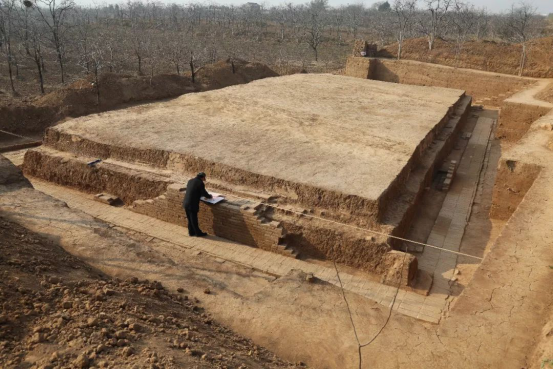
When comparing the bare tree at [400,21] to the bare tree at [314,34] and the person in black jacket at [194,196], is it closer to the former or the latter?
the bare tree at [314,34]

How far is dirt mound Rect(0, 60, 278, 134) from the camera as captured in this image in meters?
13.8

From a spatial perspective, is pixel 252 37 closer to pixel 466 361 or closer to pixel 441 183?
pixel 441 183

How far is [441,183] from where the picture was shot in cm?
A: 1026

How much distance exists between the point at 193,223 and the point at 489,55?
19.9 metres

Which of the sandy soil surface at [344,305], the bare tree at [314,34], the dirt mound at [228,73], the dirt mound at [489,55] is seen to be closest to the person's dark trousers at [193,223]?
the sandy soil surface at [344,305]

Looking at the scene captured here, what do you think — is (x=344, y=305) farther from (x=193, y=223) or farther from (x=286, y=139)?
(x=286, y=139)

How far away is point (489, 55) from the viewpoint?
70.6ft

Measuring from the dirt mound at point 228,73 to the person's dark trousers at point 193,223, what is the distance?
12.3 m

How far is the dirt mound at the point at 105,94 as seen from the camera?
1378 centimetres

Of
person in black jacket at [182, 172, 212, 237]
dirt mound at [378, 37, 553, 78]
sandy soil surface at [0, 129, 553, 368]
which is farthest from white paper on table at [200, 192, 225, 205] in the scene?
dirt mound at [378, 37, 553, 78]

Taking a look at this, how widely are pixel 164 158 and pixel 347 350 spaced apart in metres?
5.81

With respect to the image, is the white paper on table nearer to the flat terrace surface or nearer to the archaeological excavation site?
the archaeological excavation site

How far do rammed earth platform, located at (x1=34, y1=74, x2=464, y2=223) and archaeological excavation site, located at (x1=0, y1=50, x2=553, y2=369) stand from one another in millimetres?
48

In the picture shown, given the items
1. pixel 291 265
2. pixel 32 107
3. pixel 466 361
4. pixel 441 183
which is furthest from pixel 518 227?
pixel 32 107
